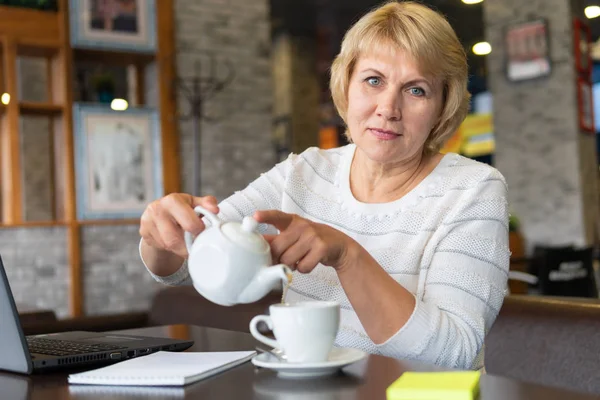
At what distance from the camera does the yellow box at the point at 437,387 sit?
2.31 ft

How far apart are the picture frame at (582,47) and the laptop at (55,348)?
18.9 ft

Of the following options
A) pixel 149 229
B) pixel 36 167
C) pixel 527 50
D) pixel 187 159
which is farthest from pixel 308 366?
pixel 527 50

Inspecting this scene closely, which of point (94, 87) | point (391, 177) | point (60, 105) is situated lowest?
point (391, 177)

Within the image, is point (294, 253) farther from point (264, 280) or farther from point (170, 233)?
point (170, 233)

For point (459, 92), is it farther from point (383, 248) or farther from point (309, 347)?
point (309, 347)

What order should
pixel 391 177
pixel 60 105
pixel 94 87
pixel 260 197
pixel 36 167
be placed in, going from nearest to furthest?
pixel 391 177, pixel 260 197, pixel 60 105, pixel 94 87, pixel 36 167

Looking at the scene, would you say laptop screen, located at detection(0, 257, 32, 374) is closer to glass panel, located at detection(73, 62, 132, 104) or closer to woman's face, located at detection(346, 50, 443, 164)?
woman's face, located at detection(346, 50, 443, 164)

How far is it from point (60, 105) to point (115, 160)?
0.45 metres

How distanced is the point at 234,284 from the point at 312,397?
0.17 meters

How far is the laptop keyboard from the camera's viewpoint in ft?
3.57

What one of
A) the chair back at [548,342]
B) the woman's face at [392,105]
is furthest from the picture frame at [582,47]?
the woman's face at [392,105]

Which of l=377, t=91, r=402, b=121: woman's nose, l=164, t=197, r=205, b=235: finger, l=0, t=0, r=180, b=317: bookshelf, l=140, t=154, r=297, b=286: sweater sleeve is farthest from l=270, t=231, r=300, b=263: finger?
l=0, t=0, r=180, b=317: bookshelf

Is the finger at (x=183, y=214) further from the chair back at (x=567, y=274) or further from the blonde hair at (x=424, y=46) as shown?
the chair back at (x=567, y=274)

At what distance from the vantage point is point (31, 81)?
528 cm
